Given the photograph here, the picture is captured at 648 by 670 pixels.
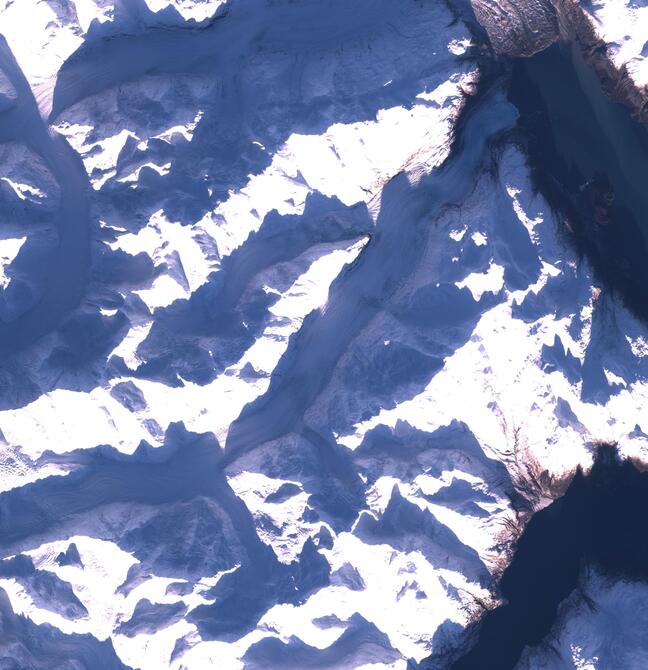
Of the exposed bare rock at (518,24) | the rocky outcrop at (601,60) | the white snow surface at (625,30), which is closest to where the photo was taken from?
the white snow surface at (625,30)

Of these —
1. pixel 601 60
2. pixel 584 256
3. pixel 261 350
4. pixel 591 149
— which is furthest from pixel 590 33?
pixel 261 350

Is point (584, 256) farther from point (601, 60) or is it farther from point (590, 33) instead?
point (590, 33)

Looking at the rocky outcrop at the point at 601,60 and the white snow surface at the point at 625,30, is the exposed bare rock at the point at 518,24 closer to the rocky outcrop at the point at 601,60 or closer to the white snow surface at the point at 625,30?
the rocky outcrop at the point at 601,60

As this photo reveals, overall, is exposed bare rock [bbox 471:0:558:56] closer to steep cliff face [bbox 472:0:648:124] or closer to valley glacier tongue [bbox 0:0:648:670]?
steep cliff face [bbox 472:0:648:124]

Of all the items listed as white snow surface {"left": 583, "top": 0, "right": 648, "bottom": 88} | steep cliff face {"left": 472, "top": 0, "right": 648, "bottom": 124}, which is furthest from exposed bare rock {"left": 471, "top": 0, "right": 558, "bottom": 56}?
white snow surface {"left": 583, "top": 0, "right": 648, "bottom": 88}

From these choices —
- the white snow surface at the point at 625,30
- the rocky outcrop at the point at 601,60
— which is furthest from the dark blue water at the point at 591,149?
the white snow surface at the point at 625,30

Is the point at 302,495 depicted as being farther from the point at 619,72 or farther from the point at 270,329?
the point at 619,72

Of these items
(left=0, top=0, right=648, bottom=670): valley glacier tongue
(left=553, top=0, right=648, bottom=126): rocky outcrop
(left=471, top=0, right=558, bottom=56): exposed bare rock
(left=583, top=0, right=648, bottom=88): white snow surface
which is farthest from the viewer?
(left=471, top=0, right=558, bottom=56): exposed bare rock

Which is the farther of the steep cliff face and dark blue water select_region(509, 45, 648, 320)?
dark blue water select_region(509, 45, 648, 320)

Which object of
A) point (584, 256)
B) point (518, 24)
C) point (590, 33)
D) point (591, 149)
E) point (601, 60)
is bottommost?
point (584, 256)
